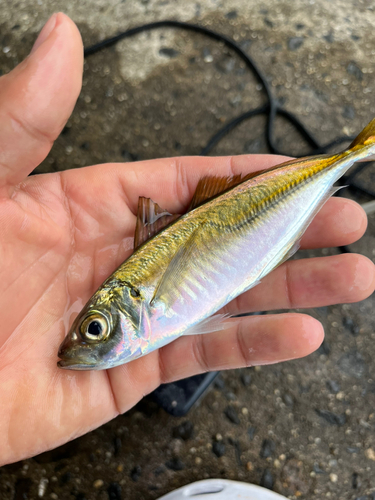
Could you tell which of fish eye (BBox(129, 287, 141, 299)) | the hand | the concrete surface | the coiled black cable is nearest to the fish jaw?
the hand

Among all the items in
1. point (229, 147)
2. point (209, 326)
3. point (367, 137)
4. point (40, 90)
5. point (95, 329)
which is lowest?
point (229, 147)

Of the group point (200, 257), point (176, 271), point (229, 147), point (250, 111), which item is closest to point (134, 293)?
point (176, 271)

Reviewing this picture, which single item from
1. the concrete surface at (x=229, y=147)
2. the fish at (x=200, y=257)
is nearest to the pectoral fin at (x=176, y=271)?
the fish at (x=200, y=257)

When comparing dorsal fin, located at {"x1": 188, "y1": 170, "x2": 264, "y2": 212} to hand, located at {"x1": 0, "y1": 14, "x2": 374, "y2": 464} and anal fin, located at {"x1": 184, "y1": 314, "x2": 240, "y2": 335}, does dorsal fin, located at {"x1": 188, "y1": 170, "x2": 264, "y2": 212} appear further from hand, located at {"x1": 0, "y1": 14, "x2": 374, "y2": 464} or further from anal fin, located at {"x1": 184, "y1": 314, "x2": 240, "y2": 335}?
anal fin, located at {"x1": 184, "y1": 314, "x2": 240, "y2": 335}

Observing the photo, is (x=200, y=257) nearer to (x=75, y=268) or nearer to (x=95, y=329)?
(x=95, y=329)

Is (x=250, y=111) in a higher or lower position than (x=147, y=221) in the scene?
lower

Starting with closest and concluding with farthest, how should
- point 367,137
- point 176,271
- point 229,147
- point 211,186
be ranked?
point 176,271 < point 367,137 < point 211,186 < point 229,147
